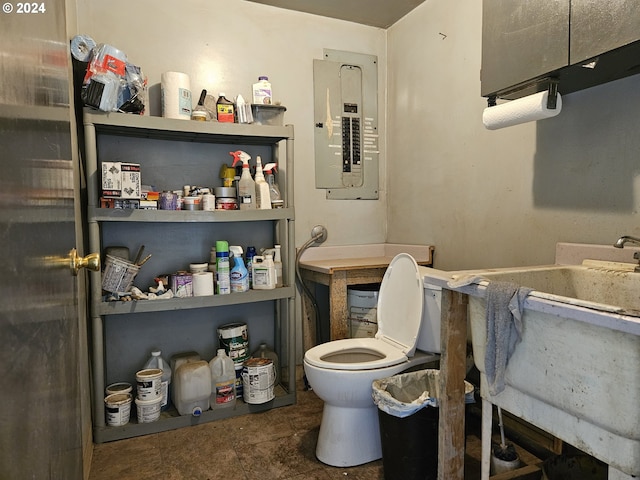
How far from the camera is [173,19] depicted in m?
2.33

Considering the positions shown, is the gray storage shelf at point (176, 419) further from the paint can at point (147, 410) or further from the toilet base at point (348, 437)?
the toilet base at point (348, 437)

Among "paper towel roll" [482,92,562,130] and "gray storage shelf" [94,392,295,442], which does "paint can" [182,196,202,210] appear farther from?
"paper towel roll" [482,92,562,130]

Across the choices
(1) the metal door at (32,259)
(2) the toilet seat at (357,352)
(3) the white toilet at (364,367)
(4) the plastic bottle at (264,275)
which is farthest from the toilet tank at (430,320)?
(1) the metal door at (32,259)

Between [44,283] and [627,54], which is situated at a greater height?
[627,54]

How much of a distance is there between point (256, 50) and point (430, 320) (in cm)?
194

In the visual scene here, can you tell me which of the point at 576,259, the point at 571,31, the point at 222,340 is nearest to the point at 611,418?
the point at 576,259

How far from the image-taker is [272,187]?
2.37 meters

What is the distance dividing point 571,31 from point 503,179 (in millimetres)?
822

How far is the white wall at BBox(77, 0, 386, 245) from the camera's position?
2.26m

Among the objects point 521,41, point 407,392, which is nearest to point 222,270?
point 407,392

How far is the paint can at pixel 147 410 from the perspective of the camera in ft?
6.65

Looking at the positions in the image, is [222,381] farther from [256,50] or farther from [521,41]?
[521,41]

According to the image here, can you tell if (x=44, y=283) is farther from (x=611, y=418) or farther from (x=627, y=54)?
(x=627, y=54)

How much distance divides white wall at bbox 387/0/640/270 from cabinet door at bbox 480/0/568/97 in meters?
0.36
